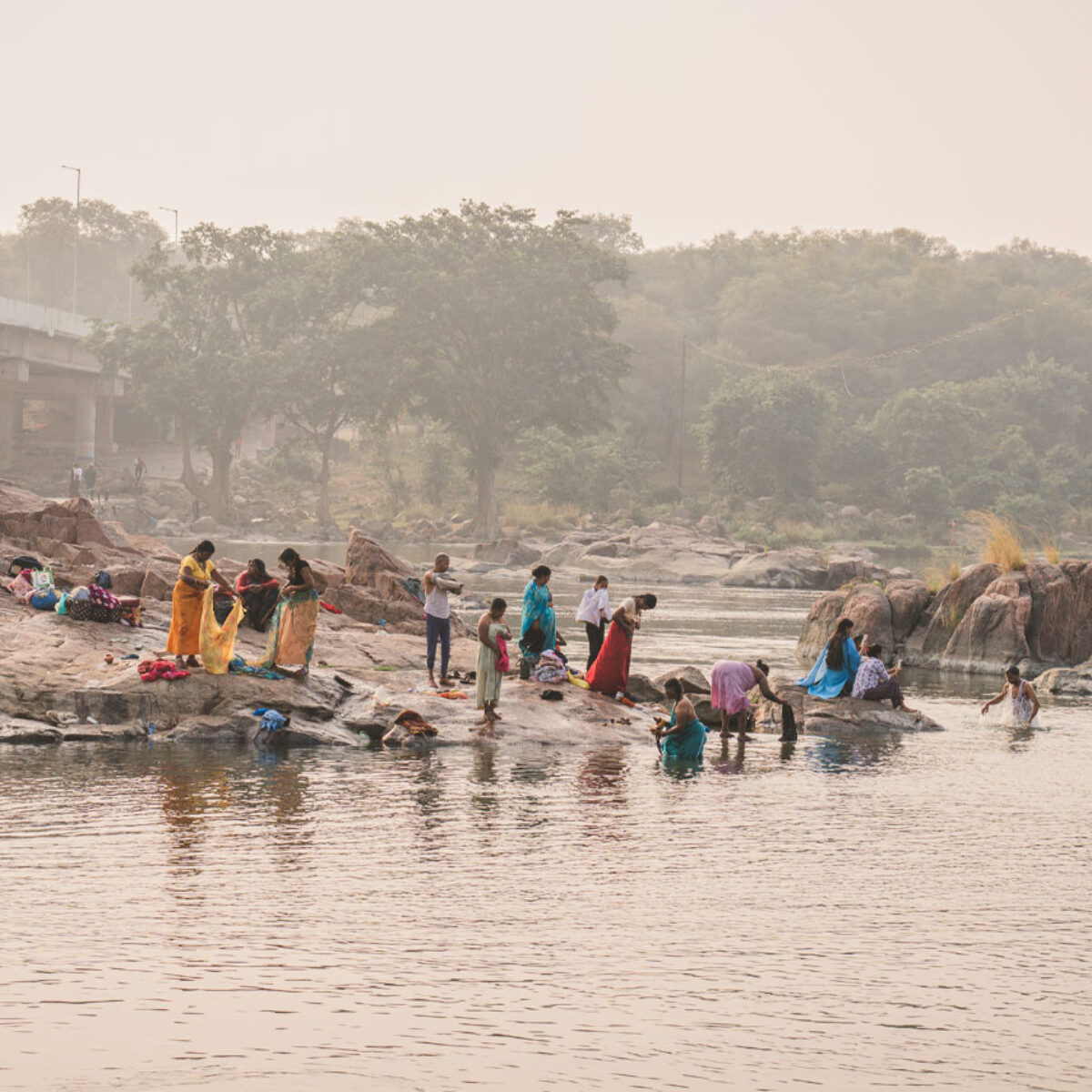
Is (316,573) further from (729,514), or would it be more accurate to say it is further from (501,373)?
(729,514)

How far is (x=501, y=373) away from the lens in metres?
69.8

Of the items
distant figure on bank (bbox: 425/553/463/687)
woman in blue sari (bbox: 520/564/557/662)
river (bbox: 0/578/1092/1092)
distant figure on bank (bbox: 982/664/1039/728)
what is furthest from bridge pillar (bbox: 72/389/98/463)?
→ river (bbox: 0/578/1092/1092)

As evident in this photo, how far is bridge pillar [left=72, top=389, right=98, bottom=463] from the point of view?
75.3 meters

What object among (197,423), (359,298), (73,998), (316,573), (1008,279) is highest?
(1008,279)

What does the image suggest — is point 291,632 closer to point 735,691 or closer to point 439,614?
point 439,614

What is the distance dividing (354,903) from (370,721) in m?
7.68

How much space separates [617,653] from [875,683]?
397 centimetres

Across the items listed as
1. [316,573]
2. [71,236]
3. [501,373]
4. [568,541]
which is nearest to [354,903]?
[316,573]

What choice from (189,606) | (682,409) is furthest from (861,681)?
(682,409)

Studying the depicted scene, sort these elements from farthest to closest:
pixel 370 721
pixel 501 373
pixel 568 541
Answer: pixel 501 373 → pixel 568 541 → pixel 370 721

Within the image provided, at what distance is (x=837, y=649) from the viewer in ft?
70.9

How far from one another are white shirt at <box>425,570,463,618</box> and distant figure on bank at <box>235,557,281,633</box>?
6.70 feet

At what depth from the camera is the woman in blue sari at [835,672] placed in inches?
854

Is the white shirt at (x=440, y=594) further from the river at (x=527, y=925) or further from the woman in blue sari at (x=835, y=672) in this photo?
the woman in blue sari at (x=835, y=672)
